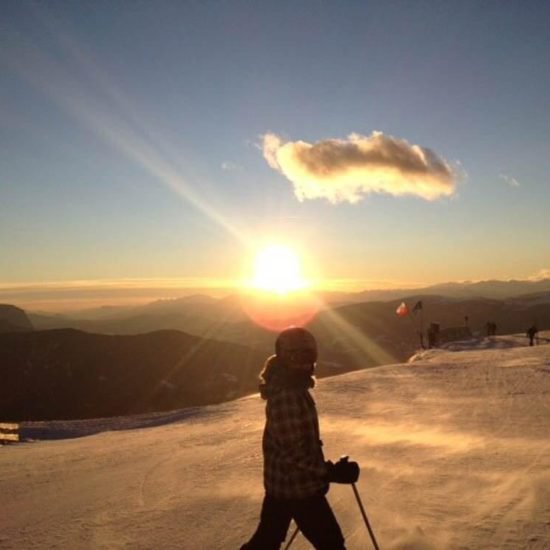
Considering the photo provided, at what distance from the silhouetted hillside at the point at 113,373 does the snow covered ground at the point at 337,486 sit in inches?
1766

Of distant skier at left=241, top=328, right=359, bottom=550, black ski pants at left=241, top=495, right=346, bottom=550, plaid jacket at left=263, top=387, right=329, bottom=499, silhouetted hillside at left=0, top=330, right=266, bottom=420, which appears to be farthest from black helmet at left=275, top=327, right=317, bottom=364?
silhouetted hillside at left=0, top=330, right=266, bottom=420

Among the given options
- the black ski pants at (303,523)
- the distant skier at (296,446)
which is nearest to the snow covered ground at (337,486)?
the black ski pants at (303,523)

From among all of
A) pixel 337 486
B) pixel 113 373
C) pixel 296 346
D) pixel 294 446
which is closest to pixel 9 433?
pixel 337 486

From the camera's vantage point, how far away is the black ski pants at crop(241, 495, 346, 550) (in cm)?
383

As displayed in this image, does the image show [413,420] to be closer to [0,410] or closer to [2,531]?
[2,531]

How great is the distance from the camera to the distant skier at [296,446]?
3.84 m

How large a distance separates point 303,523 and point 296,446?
554mm

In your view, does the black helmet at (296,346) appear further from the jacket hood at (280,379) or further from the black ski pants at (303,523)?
the black ski pants at (303,523)

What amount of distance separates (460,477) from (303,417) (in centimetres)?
441

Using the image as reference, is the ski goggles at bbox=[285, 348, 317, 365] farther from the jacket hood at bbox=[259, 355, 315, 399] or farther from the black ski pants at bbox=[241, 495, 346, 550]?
the black ski pants at bbox=[241, 495, 346, 550]

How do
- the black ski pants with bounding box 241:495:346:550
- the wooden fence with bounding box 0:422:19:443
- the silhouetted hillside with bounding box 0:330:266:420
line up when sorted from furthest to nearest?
the silhouetted hillside with bounding box 0:330:266:420 < the wooden fence with bounding box 0:422:19:443 < the black ski pants with bounding box 241:495:346:550

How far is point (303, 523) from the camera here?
3.89 m

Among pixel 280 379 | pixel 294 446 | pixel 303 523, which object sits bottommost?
pixel 303 523

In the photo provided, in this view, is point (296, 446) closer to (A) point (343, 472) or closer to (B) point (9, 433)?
(A) point (343, 472)
